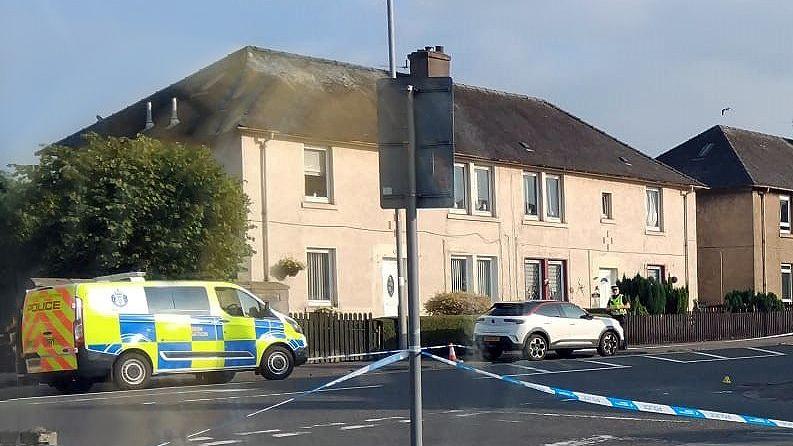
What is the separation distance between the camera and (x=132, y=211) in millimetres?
10719

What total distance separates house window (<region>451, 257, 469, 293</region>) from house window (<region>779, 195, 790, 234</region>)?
18072 millimetres

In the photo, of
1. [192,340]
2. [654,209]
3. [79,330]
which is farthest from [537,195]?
[79,330]

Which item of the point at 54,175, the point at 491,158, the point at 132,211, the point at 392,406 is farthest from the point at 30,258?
the point at 491,158

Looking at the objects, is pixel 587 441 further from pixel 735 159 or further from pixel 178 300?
pixel 735 159

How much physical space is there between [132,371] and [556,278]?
1910cm

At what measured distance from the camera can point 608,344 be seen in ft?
85.6

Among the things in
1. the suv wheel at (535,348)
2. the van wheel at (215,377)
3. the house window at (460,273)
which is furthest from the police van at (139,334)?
the house window at (460,273)

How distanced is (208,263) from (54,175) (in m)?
9.16

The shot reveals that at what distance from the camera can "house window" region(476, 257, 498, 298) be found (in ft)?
106

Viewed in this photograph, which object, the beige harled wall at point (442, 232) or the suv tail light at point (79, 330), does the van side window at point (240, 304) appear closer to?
the beige harled wall at point (442, 232)

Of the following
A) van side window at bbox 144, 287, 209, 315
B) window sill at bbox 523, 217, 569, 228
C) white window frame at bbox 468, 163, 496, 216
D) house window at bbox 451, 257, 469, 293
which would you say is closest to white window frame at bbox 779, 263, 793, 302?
window sill at bbox 523, 217, 569, 228

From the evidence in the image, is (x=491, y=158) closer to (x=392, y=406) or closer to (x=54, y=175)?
(x=392, y=406)

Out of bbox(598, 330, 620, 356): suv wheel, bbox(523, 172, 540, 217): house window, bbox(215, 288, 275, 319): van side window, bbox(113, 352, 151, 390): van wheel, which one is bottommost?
bbox(598, 330, 620, 356): suv wheel

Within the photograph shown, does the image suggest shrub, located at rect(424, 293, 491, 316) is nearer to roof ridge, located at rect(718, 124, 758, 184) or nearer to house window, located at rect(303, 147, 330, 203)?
house window, located at rect(303, 147, 330, 203)
